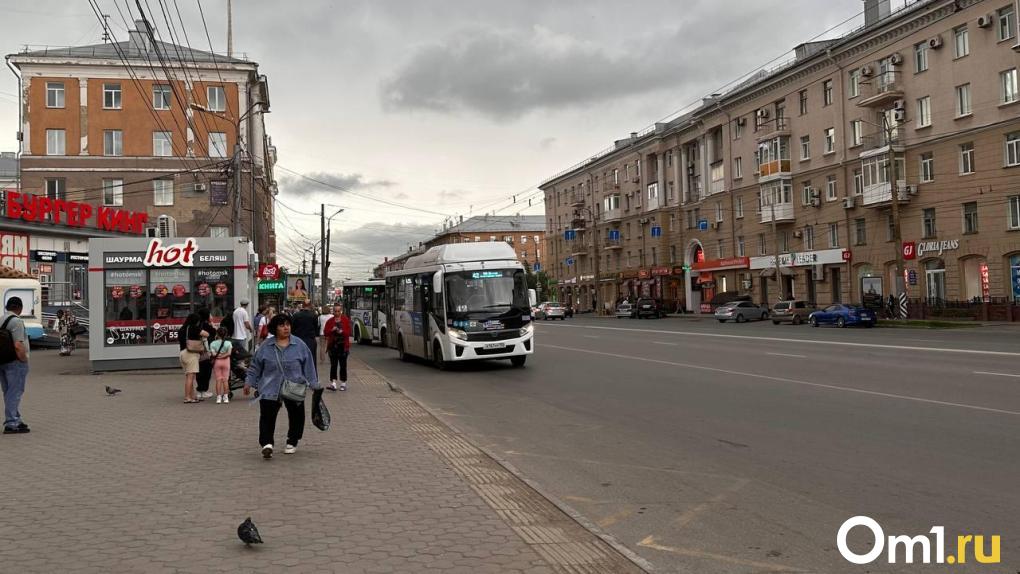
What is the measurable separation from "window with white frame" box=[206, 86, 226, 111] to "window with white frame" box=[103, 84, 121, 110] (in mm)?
5808

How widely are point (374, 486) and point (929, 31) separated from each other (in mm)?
42854

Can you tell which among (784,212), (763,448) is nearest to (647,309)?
(784,212)

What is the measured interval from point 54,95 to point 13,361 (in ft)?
172

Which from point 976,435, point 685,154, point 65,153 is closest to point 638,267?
point 685,154

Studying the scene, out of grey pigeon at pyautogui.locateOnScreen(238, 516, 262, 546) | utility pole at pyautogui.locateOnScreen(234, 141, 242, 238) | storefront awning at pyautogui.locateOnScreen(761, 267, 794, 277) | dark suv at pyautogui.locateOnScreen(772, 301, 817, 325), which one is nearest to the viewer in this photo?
grey pigeon at pyautogui.locateOnScreen(238, 516, 262, 546)

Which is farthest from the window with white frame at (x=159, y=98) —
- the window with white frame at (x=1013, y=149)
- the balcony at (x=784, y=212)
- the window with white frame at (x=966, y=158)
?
the window with white frame at (x=1013, y=149)

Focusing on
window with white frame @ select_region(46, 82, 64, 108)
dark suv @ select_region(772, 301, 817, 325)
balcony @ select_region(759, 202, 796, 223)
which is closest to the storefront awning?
balcony @ select_region(759, 202, 796, 223)

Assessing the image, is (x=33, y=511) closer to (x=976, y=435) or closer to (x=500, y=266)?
(x=976, y=435)

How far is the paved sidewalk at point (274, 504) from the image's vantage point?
509cm

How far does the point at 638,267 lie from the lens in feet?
257

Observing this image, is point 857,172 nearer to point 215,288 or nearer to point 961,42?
point 961,42

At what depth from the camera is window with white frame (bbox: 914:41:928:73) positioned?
4169 cm

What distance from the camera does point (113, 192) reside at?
182 ft
